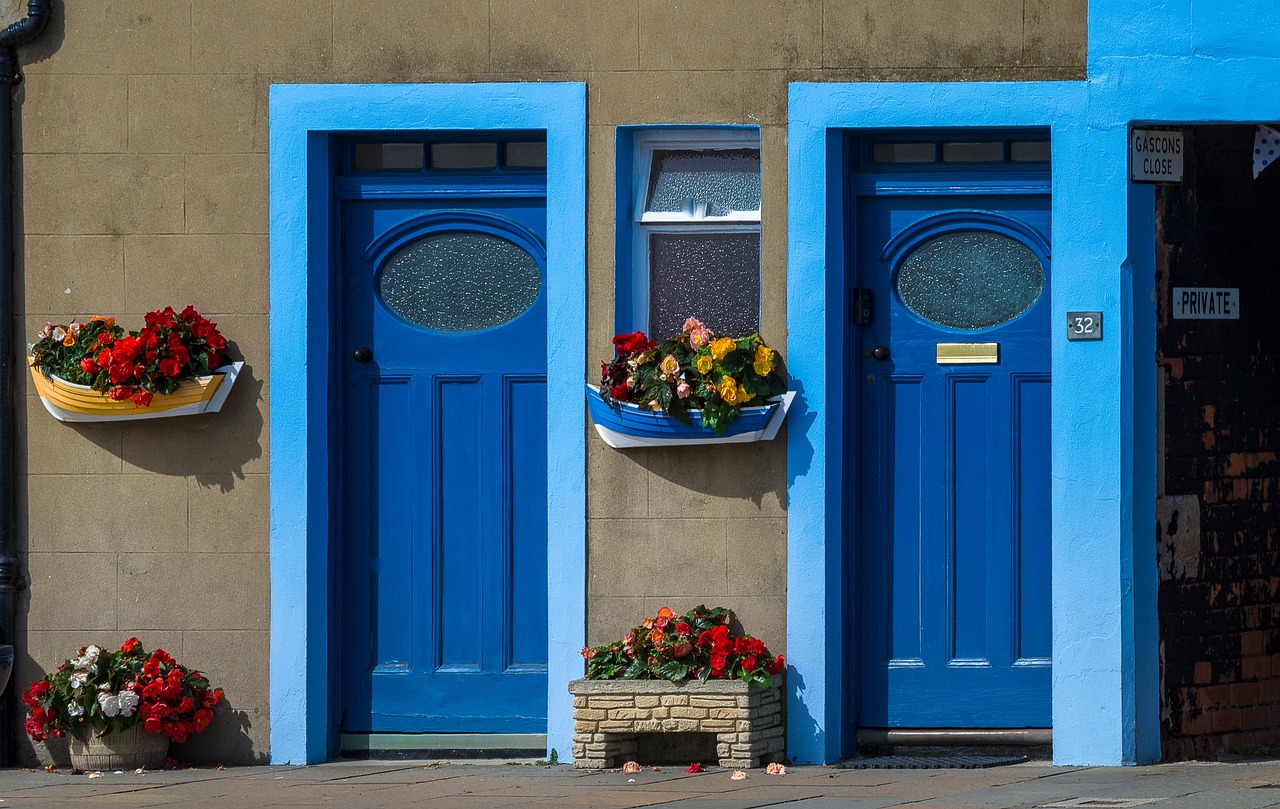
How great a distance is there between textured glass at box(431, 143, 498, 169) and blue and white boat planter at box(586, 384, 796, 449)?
1.25 m

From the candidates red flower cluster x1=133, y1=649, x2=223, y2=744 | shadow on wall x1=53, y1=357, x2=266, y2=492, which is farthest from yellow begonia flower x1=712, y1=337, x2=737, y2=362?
red flower cluster x1=133, y1=649, x2=223, y2=744

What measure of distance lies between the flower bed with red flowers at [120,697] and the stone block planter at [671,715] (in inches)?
65.6

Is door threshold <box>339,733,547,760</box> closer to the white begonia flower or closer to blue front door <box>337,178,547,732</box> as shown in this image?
blue front door <box>337,178,547,732</box>

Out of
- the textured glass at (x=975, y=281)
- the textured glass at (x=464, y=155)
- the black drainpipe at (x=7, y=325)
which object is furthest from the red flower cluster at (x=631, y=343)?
the black drainpipe at (x=7, y=325)

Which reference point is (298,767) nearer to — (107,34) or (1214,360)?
(107,34)

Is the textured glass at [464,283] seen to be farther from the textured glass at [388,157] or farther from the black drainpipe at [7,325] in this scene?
the black drainpipe at [7,325]

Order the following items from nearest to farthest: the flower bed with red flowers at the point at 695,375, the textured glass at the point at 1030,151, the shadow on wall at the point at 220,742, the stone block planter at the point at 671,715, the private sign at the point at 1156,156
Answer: the stone block planter at the point at 671,715 → the flower bed with red flowers at the point at 695,375 → the private sign at the point at 1156,156 → the textured glass at the point at 1030,151 → the shadow on wall at the point at 220,742

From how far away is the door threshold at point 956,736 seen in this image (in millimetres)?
8219

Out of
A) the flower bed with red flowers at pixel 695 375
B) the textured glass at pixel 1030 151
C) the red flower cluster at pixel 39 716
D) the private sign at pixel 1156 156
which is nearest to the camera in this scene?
the flower bed with red flowers at pixel 695 375

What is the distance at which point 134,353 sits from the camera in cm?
801

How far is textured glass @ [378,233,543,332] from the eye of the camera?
27.6 ft

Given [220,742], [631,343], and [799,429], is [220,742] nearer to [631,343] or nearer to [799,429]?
[631,343]

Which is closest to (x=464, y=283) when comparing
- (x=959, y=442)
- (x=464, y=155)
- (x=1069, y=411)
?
(x=464, y=155)

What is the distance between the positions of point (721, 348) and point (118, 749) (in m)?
3.13
